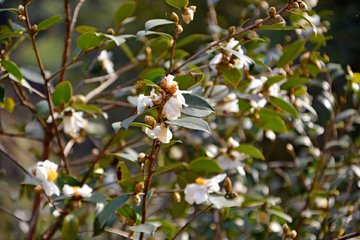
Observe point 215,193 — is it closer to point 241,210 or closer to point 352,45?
Answer: point 241,210

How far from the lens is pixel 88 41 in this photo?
62cm

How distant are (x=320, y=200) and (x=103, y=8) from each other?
249cm

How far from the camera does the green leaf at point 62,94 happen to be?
674mm

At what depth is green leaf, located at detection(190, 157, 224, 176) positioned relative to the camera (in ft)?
2.25

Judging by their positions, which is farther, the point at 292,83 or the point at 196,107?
the point at 292,83

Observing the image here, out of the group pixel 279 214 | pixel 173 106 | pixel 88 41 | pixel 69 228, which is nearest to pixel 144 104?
pixel 173 106

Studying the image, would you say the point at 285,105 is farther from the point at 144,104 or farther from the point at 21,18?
the point at 21,18

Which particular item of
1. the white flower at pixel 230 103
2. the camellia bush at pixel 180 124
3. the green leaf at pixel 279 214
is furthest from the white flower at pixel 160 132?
the green leaf at pixel 279 214

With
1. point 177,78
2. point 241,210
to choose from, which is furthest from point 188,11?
point 241,210

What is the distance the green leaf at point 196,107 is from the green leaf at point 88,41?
274 millimetres

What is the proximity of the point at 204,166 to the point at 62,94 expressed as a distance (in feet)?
1.19

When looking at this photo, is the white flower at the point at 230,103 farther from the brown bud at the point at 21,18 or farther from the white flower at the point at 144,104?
the brown bud at the point at 21,18

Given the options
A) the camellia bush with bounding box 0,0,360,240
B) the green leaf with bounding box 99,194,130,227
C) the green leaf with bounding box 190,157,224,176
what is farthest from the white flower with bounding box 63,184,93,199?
the green leaf with bounding box 190,157,224,176

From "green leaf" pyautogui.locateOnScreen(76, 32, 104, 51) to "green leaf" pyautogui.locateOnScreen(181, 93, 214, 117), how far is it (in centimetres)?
27
